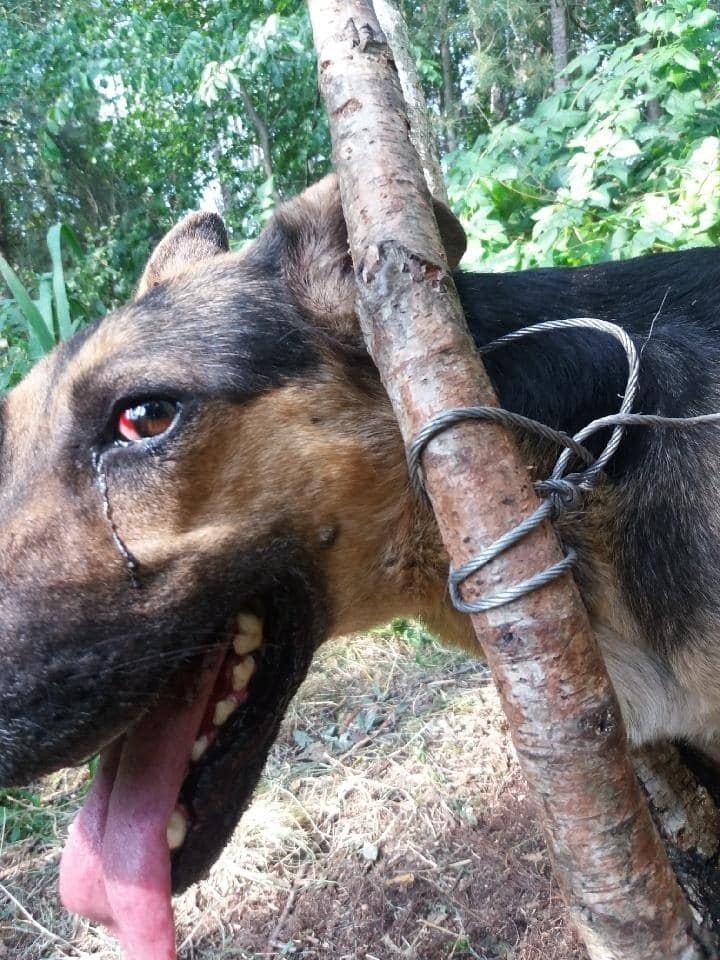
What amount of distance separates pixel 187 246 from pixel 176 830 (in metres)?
1.97

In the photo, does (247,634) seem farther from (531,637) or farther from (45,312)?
(45,312)

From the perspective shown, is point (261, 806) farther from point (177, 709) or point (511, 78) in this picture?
point (511, 78)

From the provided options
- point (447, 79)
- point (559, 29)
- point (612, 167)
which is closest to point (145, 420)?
point (612, 167)

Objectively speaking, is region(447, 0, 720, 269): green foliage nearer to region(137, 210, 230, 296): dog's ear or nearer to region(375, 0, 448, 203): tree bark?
region(375, 0, 448, 203): tree bark

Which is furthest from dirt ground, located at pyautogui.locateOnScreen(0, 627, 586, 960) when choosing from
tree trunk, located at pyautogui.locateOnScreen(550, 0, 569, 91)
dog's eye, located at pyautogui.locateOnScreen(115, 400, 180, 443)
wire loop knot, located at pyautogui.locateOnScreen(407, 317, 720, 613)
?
tree trunk, located at pyautogui.locateOnScreen(550, 0, 569, 91)

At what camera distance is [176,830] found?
191 cm

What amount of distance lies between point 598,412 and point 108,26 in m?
13.3

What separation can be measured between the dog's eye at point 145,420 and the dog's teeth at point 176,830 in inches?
36.7

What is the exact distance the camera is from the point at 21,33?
40.2 ft

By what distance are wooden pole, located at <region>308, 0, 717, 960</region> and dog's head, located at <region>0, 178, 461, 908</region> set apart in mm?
547

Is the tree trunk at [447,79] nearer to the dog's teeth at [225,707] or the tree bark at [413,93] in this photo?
the tree bark at [413,93]

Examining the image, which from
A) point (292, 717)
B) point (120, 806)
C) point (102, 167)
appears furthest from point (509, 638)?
point (102, 167)

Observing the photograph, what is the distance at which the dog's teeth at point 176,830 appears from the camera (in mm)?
1896

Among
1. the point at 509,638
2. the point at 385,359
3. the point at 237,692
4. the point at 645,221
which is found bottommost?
the point at 645,221
